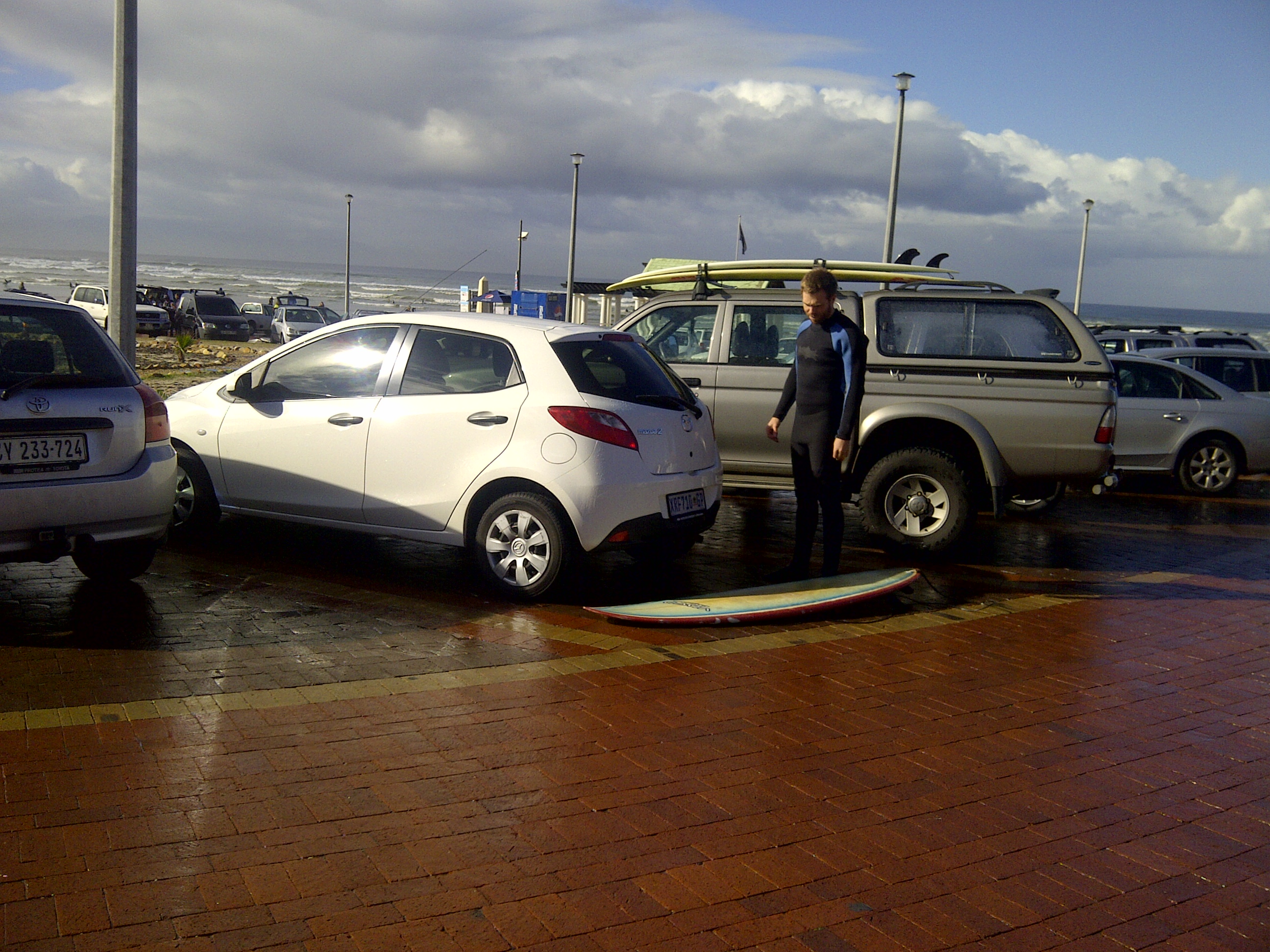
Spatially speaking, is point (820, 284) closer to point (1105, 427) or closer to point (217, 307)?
point (1105, 427)

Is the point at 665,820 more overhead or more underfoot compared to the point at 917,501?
more underfoot

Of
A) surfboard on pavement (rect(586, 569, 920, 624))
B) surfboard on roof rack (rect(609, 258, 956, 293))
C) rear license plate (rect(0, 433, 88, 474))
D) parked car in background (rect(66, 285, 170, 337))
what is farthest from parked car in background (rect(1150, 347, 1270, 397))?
parked car in background (rect(66, 285, 170, 337))

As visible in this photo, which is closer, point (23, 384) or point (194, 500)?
point (23, 384)

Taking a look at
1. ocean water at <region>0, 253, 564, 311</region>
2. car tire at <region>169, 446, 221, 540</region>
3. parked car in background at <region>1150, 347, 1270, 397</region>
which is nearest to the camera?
car tire at <region>169, 446, 221, 540</region>

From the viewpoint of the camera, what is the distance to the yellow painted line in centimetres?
460

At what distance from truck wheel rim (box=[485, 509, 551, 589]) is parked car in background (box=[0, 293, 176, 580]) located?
1.83 m

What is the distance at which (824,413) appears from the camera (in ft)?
24.1

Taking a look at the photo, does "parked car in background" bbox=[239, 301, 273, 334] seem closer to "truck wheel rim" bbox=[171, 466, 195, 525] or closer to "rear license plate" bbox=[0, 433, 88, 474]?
"truck wheel rim" bbox=[171, 466, 195, 525]

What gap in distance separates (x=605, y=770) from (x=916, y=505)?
4763 millimetres

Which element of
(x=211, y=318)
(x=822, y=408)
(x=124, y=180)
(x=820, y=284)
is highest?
(x=124, y=180)

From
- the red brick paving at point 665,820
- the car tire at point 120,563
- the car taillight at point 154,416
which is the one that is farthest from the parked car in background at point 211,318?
the red brick paving at point 665,820

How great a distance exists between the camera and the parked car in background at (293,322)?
39250 millimetres

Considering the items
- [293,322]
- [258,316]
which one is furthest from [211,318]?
[258,316]

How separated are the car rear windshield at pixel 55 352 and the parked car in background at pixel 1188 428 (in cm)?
1080
